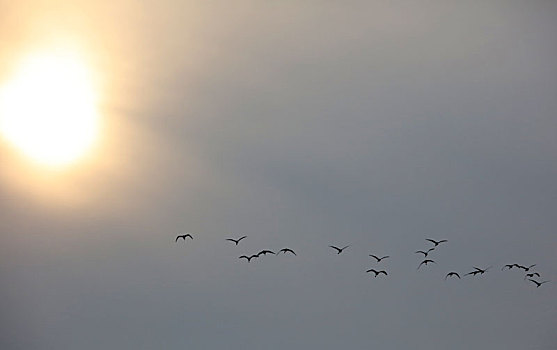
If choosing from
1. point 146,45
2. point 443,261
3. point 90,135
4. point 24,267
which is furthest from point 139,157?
point 443,261

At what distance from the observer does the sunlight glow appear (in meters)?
19.9

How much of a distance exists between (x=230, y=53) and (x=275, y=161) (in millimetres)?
3497

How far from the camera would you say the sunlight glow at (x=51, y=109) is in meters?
19.9

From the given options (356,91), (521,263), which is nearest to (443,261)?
(521,263)

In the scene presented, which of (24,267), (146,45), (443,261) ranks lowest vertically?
(24,267)

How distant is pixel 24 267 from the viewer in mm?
22297

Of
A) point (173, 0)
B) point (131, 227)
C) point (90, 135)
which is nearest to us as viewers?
point (173, 0)

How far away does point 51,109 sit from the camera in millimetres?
20625

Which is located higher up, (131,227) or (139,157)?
(139,157)

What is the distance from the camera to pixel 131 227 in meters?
22.0

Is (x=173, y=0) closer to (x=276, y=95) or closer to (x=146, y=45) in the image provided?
(x=146, y=45)

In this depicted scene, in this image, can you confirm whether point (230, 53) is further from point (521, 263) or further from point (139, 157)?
point (521, 263)

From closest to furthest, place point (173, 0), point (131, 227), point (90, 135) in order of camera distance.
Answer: point (173, 0) → point (90, 135) → point (131, 227)

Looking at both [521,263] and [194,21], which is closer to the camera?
[194,21]
